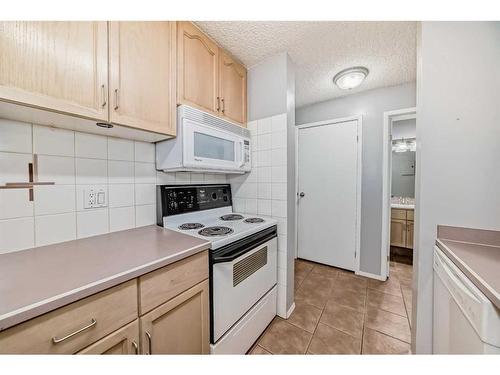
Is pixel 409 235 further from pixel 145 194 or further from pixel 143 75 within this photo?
pixel 143 75

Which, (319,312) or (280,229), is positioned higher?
(280,229)

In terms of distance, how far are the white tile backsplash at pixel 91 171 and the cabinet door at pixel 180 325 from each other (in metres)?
0.81

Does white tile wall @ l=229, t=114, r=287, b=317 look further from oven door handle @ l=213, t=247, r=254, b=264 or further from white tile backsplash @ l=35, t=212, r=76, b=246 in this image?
white tile backsplash @ l=35, t=212, r=76, b=246

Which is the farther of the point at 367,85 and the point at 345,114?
the point at 345,114

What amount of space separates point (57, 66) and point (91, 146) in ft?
1.46

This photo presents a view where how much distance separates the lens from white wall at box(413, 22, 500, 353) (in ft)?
3.00

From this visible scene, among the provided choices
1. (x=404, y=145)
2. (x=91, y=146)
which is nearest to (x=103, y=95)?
(x=91, y=146)

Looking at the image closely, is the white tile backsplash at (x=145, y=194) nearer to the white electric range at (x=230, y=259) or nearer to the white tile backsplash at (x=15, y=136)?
the white electric range at (x=230, y=259)

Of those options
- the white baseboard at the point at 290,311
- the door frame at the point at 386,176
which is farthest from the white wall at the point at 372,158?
the white baseboard at the point at 290,311

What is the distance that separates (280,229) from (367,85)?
189 cm

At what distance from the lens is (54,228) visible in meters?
0.98
